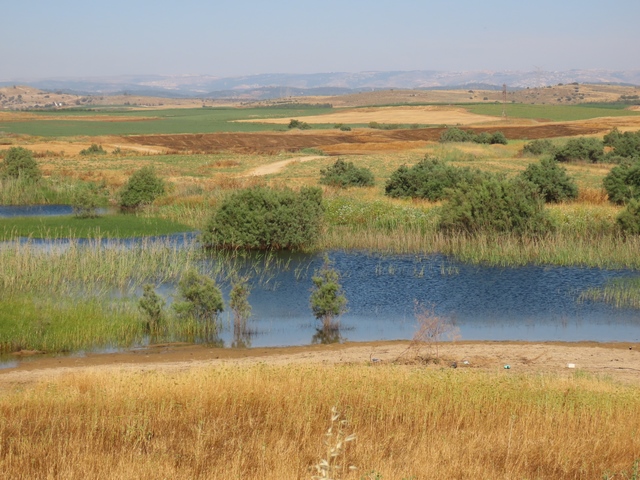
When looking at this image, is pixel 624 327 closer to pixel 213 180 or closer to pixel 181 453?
pixel 181 453

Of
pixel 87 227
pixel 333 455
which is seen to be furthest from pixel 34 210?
pixel 333 455

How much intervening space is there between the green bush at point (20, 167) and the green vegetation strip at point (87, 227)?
10.4 m

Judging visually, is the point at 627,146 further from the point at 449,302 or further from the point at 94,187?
the point at 449,302

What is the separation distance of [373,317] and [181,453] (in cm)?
Result: 1340

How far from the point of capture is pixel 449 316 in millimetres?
21938

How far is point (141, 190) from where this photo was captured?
43.3 m

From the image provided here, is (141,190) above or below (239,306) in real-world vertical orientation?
above

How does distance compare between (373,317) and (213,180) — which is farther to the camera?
(213,180)

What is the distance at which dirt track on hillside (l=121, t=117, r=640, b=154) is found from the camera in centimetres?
7969

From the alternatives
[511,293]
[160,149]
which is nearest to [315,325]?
[511,293]

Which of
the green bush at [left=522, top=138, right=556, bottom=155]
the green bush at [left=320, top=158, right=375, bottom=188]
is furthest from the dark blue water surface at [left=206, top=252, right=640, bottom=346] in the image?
the green bush at [left=522, top=138, right=556, bottom=155]

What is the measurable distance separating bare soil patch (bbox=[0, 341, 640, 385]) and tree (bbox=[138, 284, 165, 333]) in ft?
3.97

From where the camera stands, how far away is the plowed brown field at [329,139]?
260ft

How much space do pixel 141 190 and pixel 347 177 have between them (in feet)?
37.5
